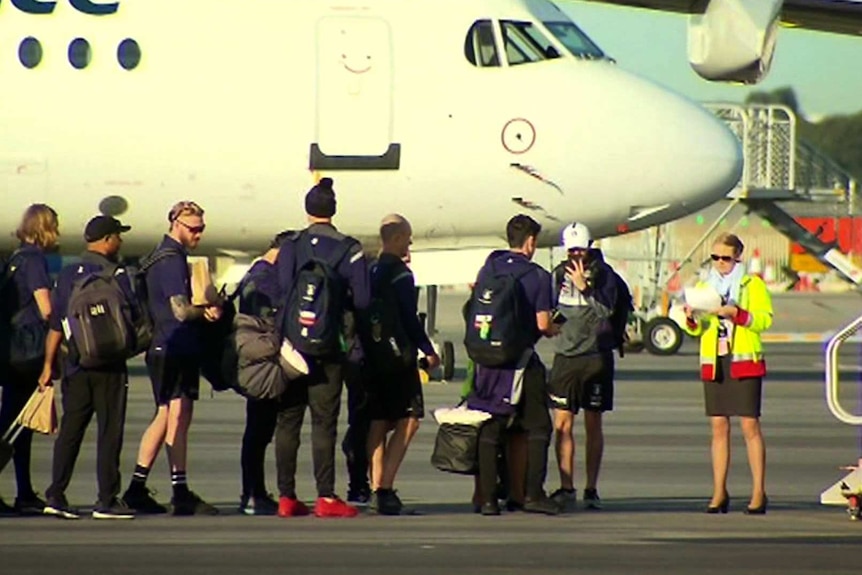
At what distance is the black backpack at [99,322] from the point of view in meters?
14.3

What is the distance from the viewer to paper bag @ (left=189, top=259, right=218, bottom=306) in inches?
584

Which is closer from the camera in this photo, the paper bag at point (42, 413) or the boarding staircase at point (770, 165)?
the paper bag at point (42, 413)

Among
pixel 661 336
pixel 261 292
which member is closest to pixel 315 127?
pixel 261 292

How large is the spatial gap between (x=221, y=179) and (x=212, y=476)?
7.51m

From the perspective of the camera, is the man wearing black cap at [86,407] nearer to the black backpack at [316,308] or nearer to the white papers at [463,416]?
the black backpack at [316,308]

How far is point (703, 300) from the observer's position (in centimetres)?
1495

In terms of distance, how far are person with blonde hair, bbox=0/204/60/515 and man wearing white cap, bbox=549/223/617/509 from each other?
3235mm

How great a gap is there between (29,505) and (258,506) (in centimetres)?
135

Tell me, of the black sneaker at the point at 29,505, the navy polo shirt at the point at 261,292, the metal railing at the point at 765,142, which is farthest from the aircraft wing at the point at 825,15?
the metal railing at the point at 765,142

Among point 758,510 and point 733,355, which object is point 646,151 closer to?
point 733,355

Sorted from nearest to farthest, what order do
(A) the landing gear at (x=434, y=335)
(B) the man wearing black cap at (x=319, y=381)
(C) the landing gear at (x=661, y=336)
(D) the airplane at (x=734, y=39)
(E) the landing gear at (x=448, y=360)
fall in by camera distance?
(D) the airplane at (x=734, y=39) → (B) the man wearing black cap at (x=319, y=381) → (A) the landing gear at (x=434, y=335) → (E) the landing gear at (x=448, y=360) → (C) the landing gear at (x=661, y=336)

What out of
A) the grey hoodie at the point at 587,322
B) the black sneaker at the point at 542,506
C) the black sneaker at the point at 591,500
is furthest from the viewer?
the grey hoodie at the point at 587,322

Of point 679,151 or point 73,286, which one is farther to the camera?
point 679,151

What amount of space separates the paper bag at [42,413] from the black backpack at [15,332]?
34cm
